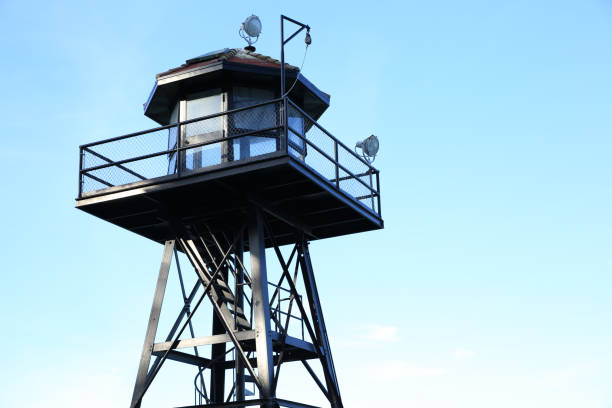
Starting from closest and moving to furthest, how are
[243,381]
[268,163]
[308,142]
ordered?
[268,163] → [308,142] → [243,381]

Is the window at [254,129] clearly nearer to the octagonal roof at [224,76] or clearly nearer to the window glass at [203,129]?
the window glass at [203,129]

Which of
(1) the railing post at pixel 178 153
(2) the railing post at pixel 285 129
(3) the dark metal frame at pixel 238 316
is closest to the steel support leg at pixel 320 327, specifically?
(3) the dark metal frame at pixel 238 316

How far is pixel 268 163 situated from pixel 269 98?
3.19 meters

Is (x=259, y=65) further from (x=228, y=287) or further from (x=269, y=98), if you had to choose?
(x=228, y=287)

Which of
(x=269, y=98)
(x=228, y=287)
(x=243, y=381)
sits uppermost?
(x=269, y=98)

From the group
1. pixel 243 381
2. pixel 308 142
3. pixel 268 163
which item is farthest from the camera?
pixel 243 381

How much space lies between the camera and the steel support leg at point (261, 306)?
19.8 meters

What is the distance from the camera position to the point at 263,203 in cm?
2166

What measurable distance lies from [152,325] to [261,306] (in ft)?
→ 10.0

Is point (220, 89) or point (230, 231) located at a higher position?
point (220, 89)

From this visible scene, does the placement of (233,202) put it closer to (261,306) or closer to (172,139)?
(172,139)

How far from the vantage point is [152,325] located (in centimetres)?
2209

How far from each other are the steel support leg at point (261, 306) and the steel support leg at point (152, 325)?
8.28 feet

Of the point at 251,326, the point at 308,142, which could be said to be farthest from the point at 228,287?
the point at 308,142
